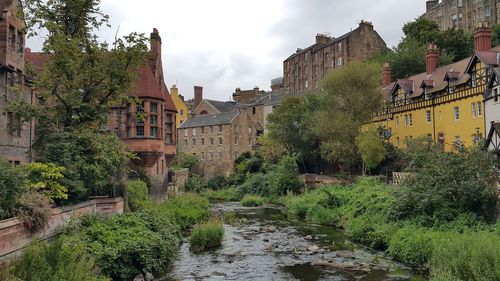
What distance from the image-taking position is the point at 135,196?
26609 mm

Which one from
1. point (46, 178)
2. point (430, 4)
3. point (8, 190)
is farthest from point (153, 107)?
point (430, 4)

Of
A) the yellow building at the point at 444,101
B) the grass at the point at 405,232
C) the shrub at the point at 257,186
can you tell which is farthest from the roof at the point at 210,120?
the grass at the point at 405,232

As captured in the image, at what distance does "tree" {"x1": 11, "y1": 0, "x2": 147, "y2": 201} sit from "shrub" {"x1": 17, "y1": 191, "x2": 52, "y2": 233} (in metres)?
3.91

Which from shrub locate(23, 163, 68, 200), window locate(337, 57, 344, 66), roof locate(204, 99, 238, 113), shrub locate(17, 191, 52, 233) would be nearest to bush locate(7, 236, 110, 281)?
shrub locate(17, 191, 52, 233)

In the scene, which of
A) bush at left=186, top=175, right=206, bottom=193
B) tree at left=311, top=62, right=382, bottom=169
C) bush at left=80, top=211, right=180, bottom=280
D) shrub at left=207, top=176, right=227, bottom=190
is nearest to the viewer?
bush at left=80, top=211, right=180, bottom=280

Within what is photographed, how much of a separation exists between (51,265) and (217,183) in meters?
59.0

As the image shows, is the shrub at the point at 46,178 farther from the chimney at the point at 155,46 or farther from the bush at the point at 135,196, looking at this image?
the chimney at the point at 155,46

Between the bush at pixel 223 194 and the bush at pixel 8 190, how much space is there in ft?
155

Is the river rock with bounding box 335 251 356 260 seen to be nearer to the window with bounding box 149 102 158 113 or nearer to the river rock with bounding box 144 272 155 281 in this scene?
the river rock with bounding box 144 272 155 281

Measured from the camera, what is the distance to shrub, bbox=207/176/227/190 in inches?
2815

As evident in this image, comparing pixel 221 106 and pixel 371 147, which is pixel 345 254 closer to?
pixel 371 147

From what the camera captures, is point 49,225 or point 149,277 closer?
point 49,225

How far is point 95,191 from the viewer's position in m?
23.2

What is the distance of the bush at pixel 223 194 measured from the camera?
62209 mm
